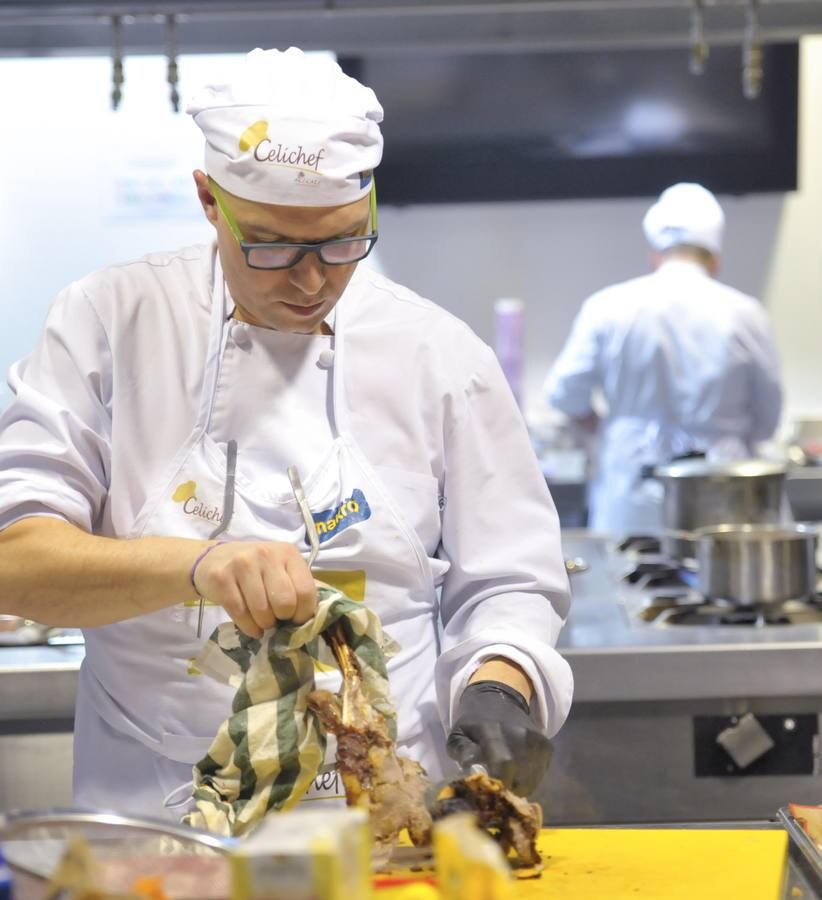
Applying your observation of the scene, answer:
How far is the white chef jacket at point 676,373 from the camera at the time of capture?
467 centimetres

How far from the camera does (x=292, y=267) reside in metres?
1.55

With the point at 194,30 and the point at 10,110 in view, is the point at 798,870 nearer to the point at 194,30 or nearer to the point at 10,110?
the point at 194,30

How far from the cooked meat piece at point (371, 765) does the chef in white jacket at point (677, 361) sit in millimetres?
3252

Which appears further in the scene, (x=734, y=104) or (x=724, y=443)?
(x=734, y=104)

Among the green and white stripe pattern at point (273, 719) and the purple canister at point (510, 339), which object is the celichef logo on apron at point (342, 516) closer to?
the green and white stripe pattern at point (273, 719)

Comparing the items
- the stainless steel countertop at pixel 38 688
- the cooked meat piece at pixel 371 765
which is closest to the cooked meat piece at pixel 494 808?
the cooked meat piece at pixel 371 765

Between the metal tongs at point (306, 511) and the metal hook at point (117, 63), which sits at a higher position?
the metal hook at point (117, 63)

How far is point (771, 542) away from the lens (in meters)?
2.51

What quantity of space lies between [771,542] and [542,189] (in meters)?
3.32

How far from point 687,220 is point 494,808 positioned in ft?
12.3

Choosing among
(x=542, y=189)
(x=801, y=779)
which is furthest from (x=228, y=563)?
(x=542, y=189)

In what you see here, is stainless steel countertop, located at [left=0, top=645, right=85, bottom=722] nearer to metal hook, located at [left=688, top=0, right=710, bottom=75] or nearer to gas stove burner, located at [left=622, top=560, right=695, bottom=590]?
gas stove burner, located at [left=622, top=560, right=695, bottom=590]

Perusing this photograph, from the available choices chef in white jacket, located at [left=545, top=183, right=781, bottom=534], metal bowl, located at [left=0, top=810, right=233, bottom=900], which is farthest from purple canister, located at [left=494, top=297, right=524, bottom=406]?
metal bowl, located at [left=0, top=810, right=233, bottom=900]

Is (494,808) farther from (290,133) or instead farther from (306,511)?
(290,133)
